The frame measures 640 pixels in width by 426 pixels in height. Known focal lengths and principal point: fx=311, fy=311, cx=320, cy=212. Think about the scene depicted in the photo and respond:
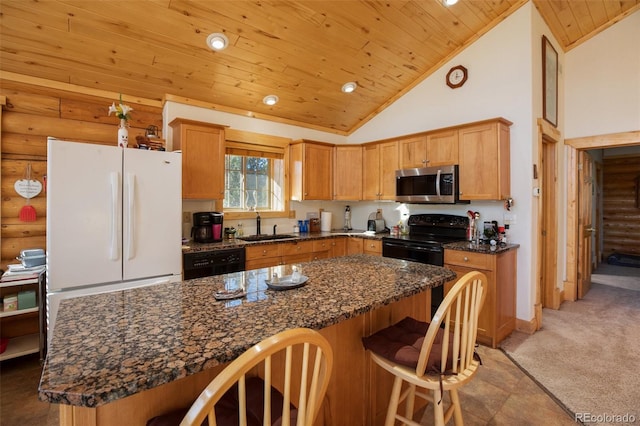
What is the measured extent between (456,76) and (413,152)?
1.05 m

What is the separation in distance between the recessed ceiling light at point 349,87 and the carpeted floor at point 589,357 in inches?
129

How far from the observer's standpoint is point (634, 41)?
3.52 metres

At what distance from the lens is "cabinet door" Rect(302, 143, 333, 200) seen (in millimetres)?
4230

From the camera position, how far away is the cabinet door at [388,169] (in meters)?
4.03

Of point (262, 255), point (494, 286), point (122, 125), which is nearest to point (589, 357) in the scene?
point (494, 286)

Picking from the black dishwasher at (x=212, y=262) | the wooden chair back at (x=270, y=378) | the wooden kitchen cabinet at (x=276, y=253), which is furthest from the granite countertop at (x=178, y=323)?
the wooden kitchen cabinet at (x=276, y=253)

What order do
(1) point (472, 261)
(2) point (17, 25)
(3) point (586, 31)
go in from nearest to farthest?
1. (2) point (17, 25)
2. (1) point (472, 261)
3. (3) point (586, 31)

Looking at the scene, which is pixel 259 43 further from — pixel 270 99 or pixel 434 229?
pixel 434 229

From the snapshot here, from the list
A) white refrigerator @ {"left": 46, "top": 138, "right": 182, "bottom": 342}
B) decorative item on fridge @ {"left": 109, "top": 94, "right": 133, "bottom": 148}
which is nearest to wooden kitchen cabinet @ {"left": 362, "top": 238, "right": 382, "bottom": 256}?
white refrigerator @ {"left": 46, "top": 138, "right": 182, "bottom": 342}

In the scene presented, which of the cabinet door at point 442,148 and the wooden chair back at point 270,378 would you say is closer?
the wooden chair back at point 270,378

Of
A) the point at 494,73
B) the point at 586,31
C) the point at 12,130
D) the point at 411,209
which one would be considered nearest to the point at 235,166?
the point at 12,130

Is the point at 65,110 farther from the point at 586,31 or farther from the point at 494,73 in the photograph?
the point at 586,31

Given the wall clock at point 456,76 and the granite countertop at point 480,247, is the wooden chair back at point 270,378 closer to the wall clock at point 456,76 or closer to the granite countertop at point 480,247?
the granite countertop at point 480,247

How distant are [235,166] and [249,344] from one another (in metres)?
3.32
